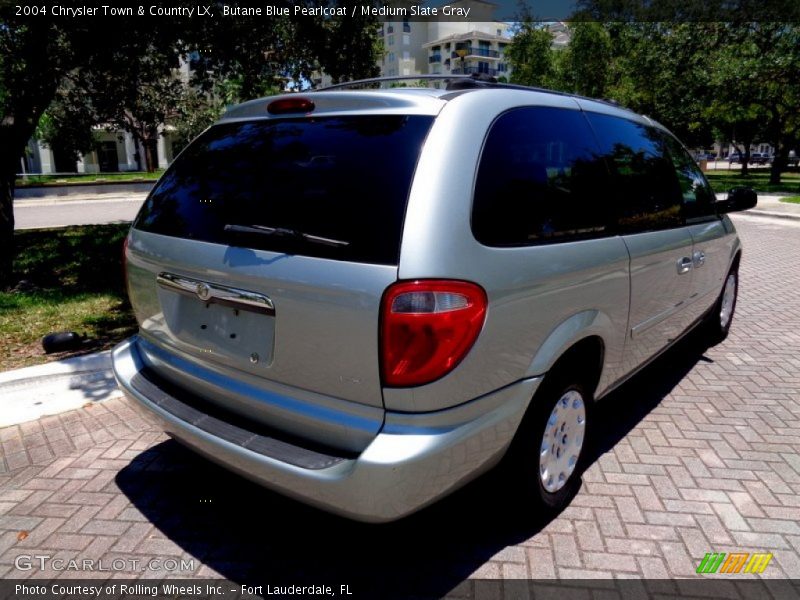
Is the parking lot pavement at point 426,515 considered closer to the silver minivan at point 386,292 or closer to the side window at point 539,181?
the silver minivan at point 386,292

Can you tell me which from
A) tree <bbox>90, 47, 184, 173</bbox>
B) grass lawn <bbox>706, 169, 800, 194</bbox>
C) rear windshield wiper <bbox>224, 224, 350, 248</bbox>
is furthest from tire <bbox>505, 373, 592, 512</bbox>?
grass lawn <bbox>706, 169, 800, 194</bbox>

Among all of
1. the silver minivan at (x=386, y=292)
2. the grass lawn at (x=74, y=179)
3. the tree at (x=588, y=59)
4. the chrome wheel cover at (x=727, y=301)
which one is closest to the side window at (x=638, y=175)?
the silver minivan at (x=386, y=292)

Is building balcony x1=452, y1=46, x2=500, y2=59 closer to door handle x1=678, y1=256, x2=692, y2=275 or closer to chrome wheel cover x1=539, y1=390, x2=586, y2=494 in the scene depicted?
door handle x1=678, y1=256, x2=692, y2=275

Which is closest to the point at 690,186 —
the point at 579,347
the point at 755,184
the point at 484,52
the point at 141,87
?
the point at 579,347

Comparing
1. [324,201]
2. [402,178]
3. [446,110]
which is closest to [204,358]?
[324,201]

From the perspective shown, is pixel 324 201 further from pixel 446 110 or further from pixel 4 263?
pixel 4 263

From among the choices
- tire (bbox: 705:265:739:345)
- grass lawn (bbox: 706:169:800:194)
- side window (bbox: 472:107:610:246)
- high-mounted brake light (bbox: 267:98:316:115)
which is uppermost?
high-mounted brake light (bbox: 267:98:316:115)

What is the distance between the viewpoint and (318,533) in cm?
276

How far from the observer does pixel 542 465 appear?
2686 millimetres

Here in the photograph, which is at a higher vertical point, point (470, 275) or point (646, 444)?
point (470, 275)

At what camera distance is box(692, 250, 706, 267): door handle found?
394cm

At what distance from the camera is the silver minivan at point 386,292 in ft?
6.58

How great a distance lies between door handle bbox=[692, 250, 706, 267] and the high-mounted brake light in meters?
2.76

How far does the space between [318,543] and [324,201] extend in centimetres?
155
